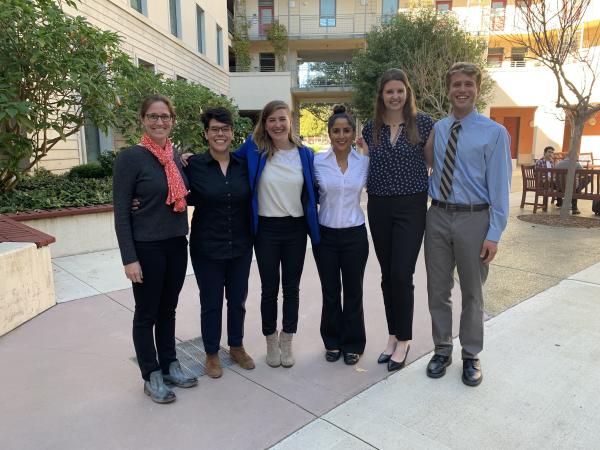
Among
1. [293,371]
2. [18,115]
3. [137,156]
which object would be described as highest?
[18,115]

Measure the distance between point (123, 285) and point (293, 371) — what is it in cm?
265

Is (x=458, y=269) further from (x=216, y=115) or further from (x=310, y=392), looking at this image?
(x=216, y=115)

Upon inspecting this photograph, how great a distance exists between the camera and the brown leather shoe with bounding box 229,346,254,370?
328 centimetres

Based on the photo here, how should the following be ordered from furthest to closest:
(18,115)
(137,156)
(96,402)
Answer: (18,115)
(96,402)
(137,156)

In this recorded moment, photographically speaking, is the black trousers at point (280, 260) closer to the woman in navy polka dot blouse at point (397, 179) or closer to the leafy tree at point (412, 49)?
the woman in navy polka dot blouse at point (397, 179)

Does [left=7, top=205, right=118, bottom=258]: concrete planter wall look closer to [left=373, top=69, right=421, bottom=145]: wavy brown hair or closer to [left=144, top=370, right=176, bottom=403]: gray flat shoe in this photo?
[left=144, top=370, right=176, bottom=403]: gray flat shoe

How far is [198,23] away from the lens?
19688 mm

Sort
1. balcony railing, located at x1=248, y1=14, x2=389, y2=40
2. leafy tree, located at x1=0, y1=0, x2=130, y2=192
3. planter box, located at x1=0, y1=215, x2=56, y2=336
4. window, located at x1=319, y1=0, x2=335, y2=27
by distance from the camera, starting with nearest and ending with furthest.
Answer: planter box, located at x1=0, y1=215, x2=56, y2=336, leafy tree, located at x1=0, y1=0, x2=130, y2=192, balcony railing, located at x1=248, y1=14, x2=389, y2=40, window, located at x1=319, y1=0, x2=335, y2=27

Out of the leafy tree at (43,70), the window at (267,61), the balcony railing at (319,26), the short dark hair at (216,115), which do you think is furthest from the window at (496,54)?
the short dark hair at (216,115)

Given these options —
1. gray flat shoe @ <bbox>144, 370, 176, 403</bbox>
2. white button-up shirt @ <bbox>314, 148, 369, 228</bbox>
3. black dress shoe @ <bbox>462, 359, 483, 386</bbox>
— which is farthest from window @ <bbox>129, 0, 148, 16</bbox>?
black dress shoe @ <bbox>462, 359, 483, 386</bbox>

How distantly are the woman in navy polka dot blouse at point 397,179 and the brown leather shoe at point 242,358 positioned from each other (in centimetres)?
98

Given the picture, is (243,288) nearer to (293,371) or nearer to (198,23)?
(293,371)

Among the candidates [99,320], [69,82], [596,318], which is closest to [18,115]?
[69,82]

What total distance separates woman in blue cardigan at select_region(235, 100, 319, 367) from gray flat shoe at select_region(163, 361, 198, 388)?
2.44 ft
